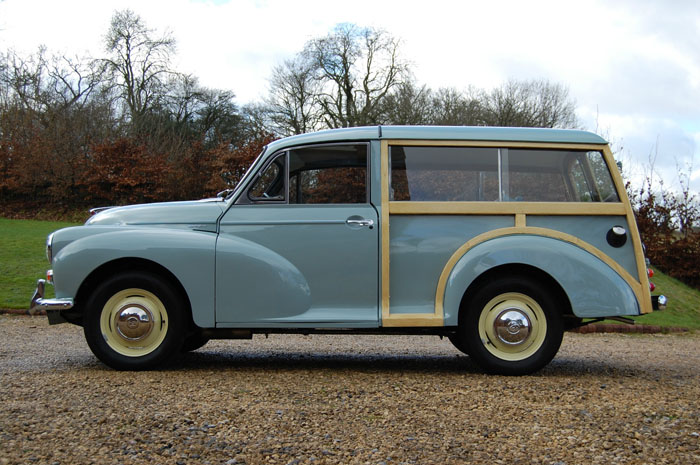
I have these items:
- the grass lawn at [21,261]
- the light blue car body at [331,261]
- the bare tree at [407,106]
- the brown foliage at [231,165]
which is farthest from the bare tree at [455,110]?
the light blue car body at [331,261]

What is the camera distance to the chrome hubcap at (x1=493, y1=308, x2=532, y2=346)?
538 cm

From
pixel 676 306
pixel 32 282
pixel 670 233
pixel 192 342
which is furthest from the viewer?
pixel 670 233

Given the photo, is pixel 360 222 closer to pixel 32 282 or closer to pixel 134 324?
pixel 134 324

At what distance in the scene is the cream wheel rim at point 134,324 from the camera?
5375mm

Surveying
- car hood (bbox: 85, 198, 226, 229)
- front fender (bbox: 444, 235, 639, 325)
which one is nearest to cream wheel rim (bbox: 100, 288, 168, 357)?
car hood (bbox: 85, 198, 226, 229)

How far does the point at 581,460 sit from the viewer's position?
10.5 ft

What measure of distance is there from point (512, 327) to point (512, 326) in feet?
0.03

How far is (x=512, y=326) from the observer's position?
5.37m

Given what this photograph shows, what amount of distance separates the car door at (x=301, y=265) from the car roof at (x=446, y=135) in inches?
17.6

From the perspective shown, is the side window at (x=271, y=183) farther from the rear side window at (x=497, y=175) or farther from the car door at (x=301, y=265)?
the rear side window at (x=497, y=175)

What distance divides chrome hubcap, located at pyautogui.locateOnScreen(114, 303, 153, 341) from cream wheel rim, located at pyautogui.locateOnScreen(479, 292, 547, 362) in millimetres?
2866

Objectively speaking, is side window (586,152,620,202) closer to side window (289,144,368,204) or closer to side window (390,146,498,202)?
side window (390,146,498,202)

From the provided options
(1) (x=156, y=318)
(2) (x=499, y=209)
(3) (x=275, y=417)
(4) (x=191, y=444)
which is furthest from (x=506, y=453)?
(1) (x=156, y=318)

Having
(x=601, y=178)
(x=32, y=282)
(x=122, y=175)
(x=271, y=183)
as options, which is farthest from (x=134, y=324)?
(x=122, y=175)
